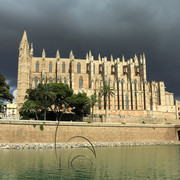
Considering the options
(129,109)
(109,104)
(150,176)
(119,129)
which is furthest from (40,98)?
(150,176)

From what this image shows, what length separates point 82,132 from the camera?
34781 mm

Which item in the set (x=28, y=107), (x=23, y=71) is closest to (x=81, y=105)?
(x=28, y=107)

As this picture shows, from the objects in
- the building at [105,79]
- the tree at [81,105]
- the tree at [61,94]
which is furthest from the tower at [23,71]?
the tree at [81,105]

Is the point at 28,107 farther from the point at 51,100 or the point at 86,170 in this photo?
the point at 86,170

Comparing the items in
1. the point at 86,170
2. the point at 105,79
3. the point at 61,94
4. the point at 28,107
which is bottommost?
the point at 86,170

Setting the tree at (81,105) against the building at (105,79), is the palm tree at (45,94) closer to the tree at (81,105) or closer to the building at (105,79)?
the tree at (81,105)

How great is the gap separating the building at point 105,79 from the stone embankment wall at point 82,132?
1476 cm

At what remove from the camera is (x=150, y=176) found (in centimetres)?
1542

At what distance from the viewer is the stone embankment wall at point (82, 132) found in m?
30.7

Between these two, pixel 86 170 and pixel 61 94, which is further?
pixel 61 94

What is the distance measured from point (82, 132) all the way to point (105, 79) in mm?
28871

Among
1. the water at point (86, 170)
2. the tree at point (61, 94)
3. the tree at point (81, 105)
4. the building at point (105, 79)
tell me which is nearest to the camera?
the water at point (86, 170)

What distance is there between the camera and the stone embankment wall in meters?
30.7

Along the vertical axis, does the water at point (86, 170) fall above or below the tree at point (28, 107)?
below
